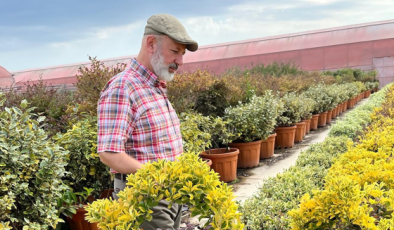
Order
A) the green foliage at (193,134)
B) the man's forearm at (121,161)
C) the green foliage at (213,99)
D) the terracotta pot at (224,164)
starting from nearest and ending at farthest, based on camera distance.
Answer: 1. the man's forearm at (121,161)
2. the green foliage at (193,134)
3. the terracotta pot at (224,164)
4. the green foliage at (213,99)

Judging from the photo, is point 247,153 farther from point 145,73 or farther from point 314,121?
point 314,121

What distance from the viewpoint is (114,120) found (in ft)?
6.07

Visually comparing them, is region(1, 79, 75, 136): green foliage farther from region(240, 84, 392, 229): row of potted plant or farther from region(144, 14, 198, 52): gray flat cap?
region(144, 14, 198, 52): gray flat cap

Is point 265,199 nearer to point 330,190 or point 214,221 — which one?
point 330,190

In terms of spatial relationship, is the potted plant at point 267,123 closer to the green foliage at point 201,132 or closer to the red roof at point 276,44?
the green foliage at point 201,132

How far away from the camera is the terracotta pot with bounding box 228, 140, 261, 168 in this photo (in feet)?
20.1

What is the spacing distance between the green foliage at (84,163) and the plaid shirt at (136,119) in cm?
147

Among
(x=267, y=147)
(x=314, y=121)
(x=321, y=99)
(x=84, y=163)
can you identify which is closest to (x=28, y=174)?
(x=84, y=163)

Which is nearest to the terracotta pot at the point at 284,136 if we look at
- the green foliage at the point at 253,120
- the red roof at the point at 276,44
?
the green foliage at the point at 253,120

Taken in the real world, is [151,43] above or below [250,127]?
above

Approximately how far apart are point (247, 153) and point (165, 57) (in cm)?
434

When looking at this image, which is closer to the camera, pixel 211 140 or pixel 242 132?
pixel 211 140

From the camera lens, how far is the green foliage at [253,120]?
19.7 ft

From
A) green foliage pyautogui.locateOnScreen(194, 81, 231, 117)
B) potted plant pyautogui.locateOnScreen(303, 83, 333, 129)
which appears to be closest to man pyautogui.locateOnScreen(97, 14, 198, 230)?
green foliage pyautogui.locateOnScreen(194, 81, 231, 117)
